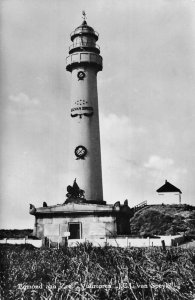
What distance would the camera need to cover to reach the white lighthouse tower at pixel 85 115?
87.7 feet

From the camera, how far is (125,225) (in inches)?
1051

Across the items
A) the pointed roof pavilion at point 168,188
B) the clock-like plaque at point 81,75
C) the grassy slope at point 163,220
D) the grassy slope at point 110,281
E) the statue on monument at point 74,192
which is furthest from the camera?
the pointed roof pavilion at point 168,188

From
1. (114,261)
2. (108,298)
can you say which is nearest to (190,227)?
(114,261)

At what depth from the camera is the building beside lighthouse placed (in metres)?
24.6

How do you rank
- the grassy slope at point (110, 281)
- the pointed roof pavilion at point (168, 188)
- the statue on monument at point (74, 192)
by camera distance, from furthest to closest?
the pointed roof pavilion at point (168, 188)
the statue on monument at point (74, 192)
the grassy slope at point (110, 281)

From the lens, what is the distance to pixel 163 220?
135 ft

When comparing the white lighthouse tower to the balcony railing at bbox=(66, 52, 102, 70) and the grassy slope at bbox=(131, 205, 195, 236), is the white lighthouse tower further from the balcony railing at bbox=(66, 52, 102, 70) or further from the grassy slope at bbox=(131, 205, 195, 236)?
the grassy slope at bbox=(131, 205, 195, 236)

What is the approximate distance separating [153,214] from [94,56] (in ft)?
66.4

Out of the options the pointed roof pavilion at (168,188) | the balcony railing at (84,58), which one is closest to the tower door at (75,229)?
the balcony railing at (84,58)

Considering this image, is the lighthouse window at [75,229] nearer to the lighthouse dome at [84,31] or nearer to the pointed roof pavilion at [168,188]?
the lighthouse dome at [84,31]

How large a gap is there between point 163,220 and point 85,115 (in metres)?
18.6

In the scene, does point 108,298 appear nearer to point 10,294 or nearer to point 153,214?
point 10,294

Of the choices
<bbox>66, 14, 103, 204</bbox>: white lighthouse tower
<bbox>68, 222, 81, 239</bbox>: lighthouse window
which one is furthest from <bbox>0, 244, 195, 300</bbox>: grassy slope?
<bbox>66, 14, 103, 204</bbox>: white lighthouse tower

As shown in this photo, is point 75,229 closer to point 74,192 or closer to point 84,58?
point 74,192
